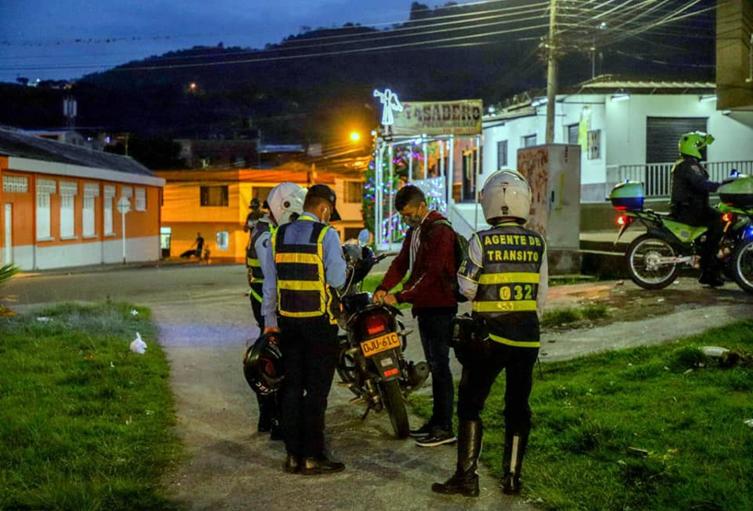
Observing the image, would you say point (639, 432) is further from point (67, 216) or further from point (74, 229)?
point (74, 229)

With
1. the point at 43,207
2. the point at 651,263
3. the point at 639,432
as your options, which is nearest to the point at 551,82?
the point at 651,263

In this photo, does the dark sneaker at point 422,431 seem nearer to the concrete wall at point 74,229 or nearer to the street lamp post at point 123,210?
the concrete wall at point 74,229

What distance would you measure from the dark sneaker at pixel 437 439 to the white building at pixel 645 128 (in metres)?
19.8

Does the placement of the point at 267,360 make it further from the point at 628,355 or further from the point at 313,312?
the point at 628,355

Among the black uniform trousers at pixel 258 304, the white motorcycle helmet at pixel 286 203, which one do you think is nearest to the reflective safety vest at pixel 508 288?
the white motorcycle helmet at pixel 286 203

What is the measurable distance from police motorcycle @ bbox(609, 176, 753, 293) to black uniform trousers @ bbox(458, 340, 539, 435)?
6304 millimetres

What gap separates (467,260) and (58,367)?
546 centimetres

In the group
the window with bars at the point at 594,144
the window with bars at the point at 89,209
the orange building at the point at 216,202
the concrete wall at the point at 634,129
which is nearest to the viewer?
the concrete wall at the point at 634,129

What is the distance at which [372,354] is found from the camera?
19.9 feet

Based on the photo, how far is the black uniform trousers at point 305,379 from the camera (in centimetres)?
559

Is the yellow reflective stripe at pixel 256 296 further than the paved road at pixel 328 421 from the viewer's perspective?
Yes

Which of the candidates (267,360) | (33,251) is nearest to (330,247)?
(267,360)

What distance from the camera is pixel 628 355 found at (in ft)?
26.1

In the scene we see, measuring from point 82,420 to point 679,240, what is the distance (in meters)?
7.57
